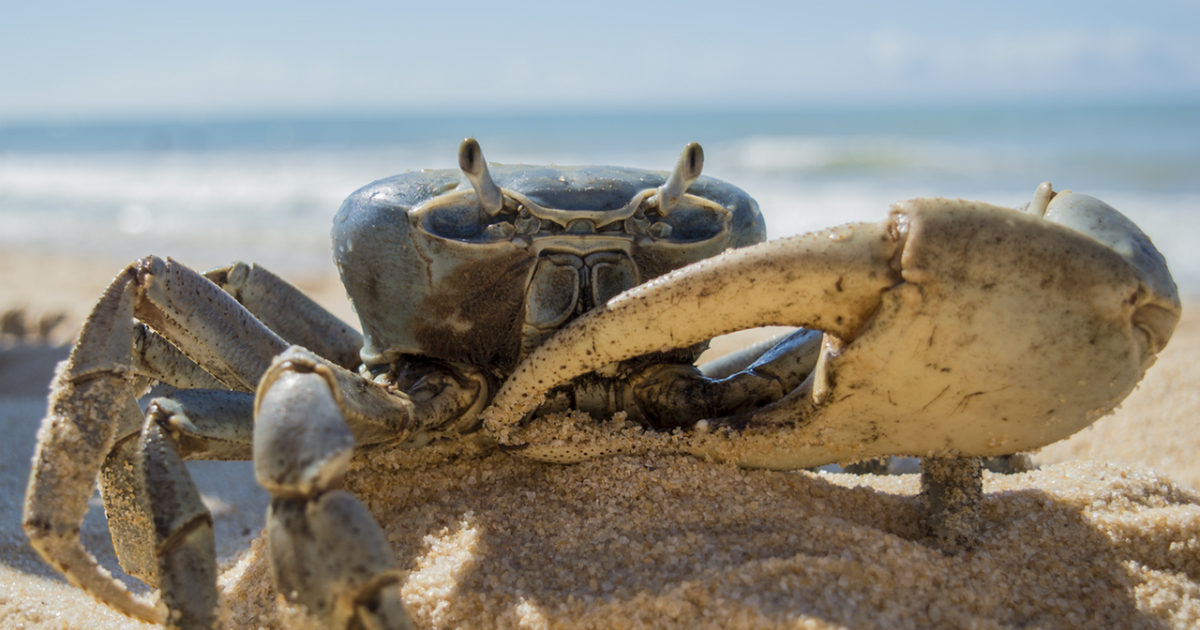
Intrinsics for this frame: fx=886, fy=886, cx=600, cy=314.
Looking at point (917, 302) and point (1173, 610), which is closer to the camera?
point (917, 302)

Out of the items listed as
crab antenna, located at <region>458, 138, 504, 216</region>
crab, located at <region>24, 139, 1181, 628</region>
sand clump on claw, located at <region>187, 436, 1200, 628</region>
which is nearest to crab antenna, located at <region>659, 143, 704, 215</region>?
crab, located at <region>24, 139, 1181, 628</region>

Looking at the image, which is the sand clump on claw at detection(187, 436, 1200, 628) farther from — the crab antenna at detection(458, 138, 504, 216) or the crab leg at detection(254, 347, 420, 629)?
the crab antenna at detection(458, 138, 504, 216)

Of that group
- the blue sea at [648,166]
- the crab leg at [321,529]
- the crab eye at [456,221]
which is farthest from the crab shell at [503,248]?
the blue sea at [648,166]

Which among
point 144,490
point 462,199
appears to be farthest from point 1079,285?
point 144,490

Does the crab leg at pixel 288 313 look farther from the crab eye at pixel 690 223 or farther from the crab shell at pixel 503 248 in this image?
the crab eye at pixel 690 223

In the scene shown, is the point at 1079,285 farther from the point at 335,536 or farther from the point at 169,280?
the point at 169,280
